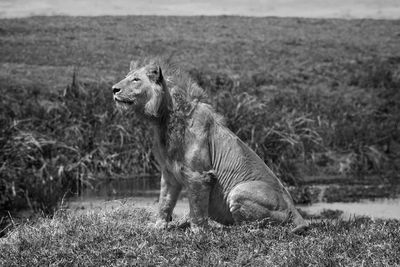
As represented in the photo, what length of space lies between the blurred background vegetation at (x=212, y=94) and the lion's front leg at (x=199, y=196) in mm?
4001

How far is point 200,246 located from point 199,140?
1417 millimetres

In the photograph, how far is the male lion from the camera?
389 inches

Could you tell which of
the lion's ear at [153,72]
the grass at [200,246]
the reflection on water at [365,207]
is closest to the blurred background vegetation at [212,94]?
the reflection on water at [365,207]

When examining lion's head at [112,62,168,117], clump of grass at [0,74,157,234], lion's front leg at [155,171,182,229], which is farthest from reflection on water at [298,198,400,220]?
lion's head at [112,62,168,117]

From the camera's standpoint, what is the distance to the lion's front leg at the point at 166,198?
1023 cm

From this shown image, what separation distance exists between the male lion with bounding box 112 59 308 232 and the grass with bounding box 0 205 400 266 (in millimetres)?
260

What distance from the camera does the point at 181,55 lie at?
32.9 m

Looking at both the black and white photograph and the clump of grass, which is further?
the clump of grass

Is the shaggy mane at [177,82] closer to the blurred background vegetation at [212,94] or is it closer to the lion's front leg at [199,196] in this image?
the lion's front leg at [199,196]

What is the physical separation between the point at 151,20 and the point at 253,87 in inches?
318

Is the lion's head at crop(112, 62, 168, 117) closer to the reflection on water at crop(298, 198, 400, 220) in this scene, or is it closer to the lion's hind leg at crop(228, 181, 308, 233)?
the lion's hind leg at crop(228, 181, 308, 233)

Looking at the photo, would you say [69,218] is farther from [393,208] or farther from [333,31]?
[333,31]

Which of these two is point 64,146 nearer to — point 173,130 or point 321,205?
point 321,205

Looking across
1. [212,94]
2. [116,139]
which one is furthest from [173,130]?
[212,94]
